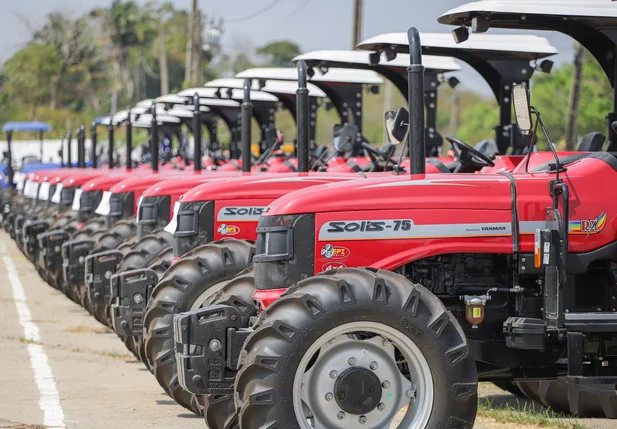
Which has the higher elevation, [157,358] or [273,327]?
[273,327]

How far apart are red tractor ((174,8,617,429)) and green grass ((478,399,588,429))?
104cm

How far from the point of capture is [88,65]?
3573 inches

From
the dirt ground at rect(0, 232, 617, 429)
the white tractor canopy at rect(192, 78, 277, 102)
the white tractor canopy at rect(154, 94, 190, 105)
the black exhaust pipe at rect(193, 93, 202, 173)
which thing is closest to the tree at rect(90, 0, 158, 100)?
the white tractor canopy at rect(154, 94, 190, 105)

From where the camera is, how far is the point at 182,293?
8.51 meters

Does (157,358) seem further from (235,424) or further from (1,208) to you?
(1,208)

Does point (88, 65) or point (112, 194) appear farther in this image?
point (88, 65)

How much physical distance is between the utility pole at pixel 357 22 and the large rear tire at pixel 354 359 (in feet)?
63.7

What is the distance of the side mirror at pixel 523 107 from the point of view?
666 centimetres

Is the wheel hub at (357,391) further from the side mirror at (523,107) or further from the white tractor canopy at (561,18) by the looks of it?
the white tractor canopy at (561,18)

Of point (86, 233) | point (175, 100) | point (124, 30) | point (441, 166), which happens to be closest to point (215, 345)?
point (441, 166)

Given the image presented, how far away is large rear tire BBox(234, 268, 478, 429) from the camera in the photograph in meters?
6.07

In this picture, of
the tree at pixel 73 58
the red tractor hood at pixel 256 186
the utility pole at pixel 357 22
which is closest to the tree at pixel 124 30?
the tree at pixel 73 58

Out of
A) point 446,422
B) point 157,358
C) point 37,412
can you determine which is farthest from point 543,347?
point 37,412

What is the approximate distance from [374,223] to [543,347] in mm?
1113
